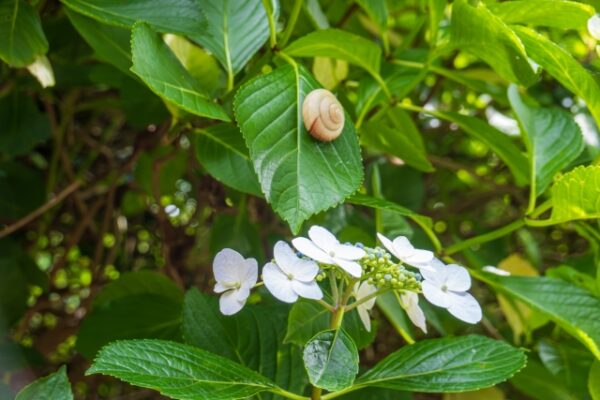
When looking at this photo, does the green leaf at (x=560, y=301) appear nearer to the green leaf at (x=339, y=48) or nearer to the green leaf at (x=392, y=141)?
the green leaf at (x=392, y=141)

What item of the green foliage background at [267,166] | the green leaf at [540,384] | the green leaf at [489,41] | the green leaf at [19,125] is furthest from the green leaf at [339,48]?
the green leaf at [19,125]

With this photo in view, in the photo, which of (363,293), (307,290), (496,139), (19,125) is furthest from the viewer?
(19,125)

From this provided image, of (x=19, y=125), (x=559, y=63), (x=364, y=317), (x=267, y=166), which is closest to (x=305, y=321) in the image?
(x=364, y=317)

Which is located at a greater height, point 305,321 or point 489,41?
point 489,41

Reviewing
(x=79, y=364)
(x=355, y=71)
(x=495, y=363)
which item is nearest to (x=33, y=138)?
(x=79, y=364)

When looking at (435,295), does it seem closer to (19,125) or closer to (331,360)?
(331,360)

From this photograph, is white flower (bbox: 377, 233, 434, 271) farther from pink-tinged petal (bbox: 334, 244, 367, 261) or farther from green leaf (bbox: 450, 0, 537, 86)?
green leaf (bbox: 450, 0, 537, 86)

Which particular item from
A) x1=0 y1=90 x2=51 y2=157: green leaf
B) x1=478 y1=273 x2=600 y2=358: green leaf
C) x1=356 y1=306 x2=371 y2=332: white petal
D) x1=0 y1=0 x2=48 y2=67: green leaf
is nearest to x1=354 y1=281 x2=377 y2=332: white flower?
x1=356 y1=306 x2=371 y2=332: white petal
